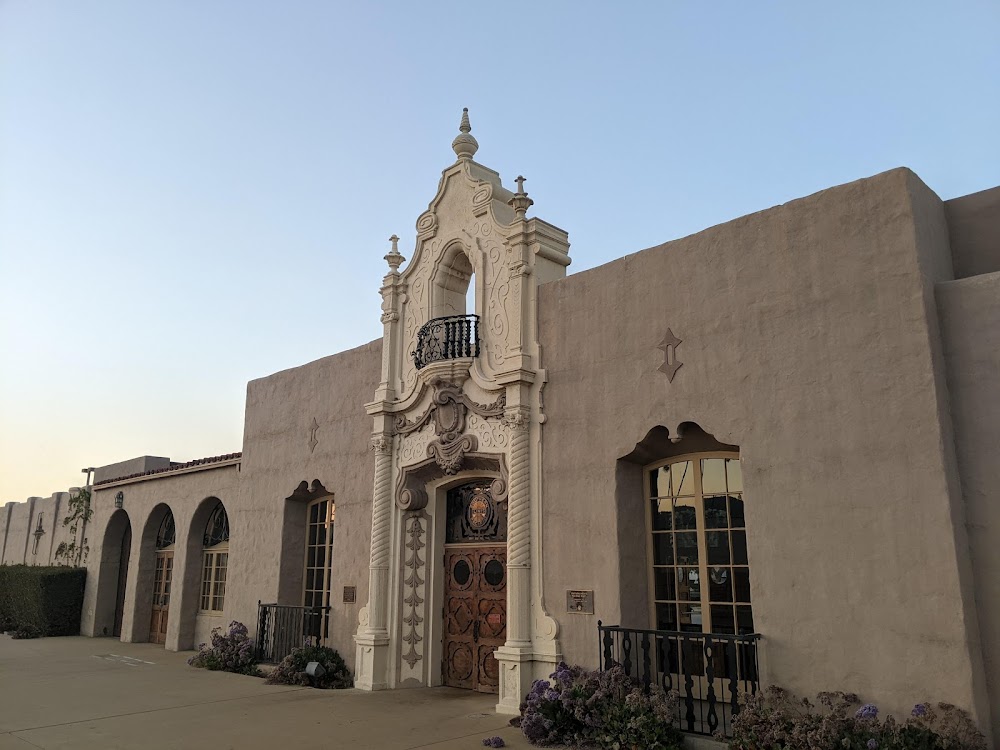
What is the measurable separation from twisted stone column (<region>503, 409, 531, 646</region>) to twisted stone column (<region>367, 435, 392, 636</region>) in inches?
94.8

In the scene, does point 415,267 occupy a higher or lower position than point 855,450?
higher

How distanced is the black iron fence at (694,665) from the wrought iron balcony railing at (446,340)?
13.5 ft

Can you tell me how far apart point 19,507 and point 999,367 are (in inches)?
1230

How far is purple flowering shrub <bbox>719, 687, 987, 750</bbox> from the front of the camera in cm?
590

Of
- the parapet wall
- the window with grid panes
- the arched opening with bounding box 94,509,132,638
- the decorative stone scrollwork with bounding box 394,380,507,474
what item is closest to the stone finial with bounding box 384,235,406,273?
the decorative stone scrollwork with bounding box 394,380,507,474

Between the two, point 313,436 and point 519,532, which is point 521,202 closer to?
point 519,532

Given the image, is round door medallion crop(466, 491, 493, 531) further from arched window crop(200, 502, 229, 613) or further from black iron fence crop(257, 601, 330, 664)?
A: arched window crop(200, 502, 229, 613)

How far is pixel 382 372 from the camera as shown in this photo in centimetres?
1215

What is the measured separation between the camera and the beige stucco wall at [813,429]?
6.49 metres

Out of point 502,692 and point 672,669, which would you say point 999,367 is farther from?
point 502,692

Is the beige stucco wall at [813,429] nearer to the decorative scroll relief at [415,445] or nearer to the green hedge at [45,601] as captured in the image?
the decorative scroll relief at [415,445]

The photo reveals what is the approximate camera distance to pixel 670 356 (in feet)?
28.2

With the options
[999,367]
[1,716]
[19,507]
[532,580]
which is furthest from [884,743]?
[19,507]

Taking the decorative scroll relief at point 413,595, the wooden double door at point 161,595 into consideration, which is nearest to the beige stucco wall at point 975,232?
the decorative scroll relief at point 413,595
